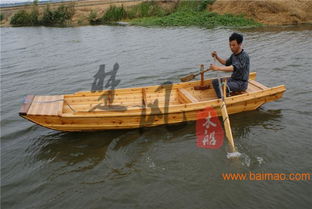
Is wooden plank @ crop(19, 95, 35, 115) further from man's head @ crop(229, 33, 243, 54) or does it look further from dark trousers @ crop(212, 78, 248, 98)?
man's head @ crop(229, 33, 243, 54)

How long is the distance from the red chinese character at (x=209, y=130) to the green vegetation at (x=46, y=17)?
29.2 meters

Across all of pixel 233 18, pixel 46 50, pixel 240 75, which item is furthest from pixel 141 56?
pixel 233 18

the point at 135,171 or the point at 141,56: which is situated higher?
the point at 141,56

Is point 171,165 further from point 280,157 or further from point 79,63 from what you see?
point 79,63

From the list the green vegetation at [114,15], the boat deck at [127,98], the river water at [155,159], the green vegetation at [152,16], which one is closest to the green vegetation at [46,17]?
the green vegetation at [152,16]

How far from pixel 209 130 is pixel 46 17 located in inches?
1212

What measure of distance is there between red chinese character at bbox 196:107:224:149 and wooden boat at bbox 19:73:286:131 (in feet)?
0.66

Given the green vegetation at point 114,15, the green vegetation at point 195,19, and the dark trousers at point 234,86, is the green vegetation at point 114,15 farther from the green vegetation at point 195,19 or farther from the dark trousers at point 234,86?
the dark trousers at point 234,86

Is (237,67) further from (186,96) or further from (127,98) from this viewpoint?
(127,98)

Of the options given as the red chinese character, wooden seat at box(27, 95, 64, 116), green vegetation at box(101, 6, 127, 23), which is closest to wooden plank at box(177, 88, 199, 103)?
the red chinese character

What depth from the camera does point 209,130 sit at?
25.2 feet

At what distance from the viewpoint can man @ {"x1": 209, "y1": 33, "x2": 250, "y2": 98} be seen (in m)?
7.37

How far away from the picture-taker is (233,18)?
2328 cm

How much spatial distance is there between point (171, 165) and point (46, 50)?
14882mm
